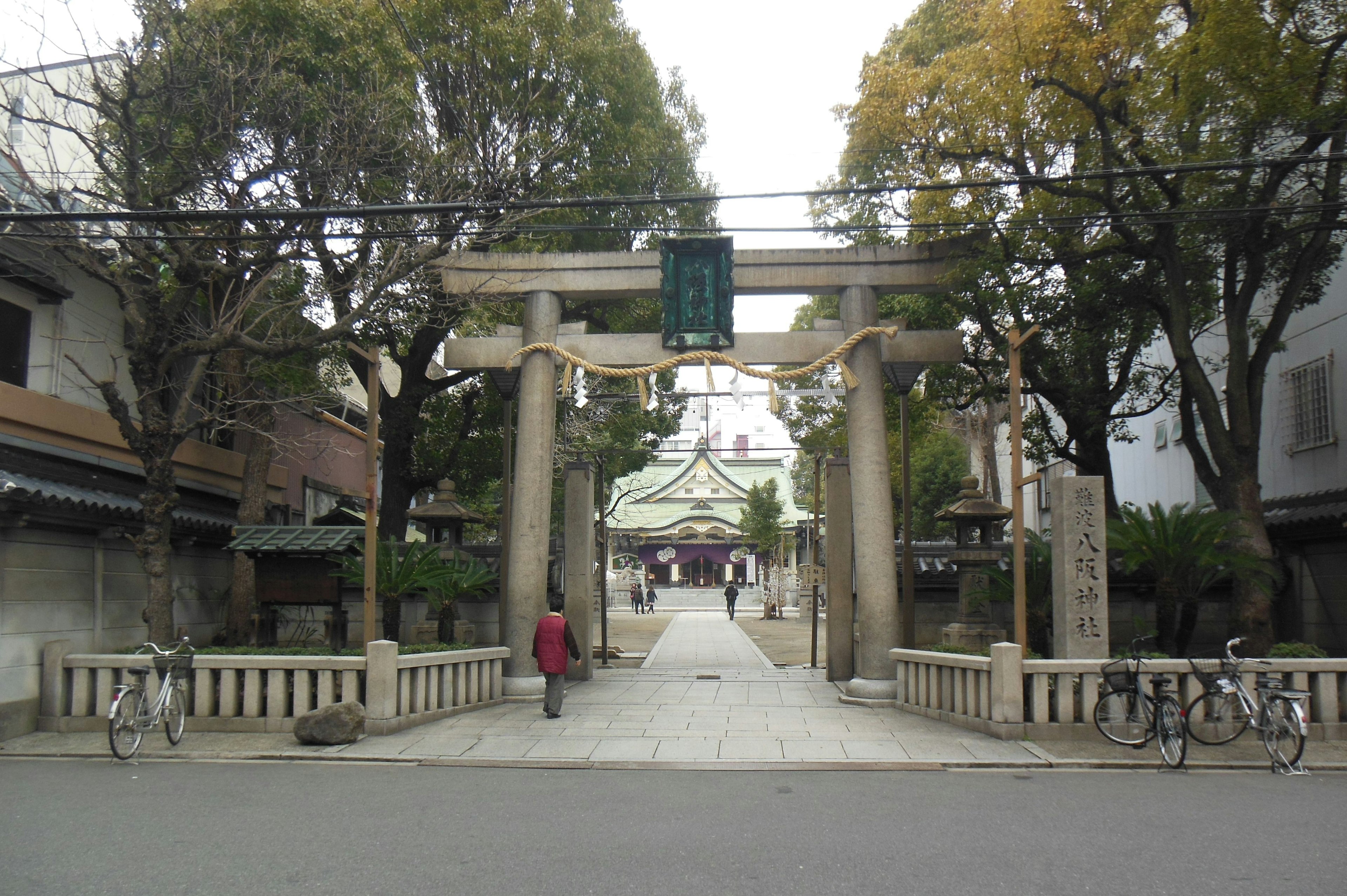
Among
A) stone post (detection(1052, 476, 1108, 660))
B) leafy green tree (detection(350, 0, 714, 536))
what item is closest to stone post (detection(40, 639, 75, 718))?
leafy green tree (detection(350, 0, 714, 536))

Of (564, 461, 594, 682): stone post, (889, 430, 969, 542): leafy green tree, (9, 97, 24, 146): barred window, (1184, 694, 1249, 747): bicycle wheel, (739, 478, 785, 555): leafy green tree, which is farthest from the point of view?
(739, 478, 785, 555): leafy green tree

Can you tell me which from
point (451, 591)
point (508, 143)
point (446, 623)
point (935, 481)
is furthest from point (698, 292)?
point (935, 481)

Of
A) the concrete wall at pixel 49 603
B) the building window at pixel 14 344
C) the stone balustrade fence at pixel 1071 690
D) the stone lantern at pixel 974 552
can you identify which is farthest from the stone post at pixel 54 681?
the stone lantern at pixel 974 552

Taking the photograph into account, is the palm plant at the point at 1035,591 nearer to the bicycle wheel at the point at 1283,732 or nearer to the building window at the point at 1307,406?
the bicycle wheel at the point at 1283,732

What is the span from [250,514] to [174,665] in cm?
544

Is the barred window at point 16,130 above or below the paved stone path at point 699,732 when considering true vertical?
above

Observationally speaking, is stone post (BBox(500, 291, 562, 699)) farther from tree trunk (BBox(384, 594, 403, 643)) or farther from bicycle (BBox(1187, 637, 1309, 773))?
bicycle (BBox(1187, 637, 1309, 773))

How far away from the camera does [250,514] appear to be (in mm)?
15312

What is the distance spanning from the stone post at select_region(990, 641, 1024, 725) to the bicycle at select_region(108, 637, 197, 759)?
27.8ft

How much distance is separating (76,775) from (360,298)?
9.43 meters

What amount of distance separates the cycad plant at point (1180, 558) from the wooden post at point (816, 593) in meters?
6.62

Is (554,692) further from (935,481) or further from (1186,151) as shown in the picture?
(935,481)

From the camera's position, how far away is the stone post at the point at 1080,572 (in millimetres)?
10836

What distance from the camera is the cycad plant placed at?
1205 cm
